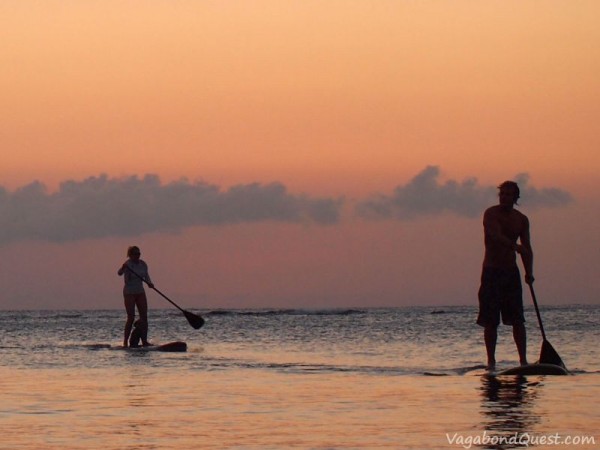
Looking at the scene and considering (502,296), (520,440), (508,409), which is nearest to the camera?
(520,440)

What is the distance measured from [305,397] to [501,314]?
141 inches

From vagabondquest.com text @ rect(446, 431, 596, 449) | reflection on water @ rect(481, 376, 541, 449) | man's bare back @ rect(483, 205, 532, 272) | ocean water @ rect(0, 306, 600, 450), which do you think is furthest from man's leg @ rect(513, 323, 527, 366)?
vagabondquest.com text @ rect(446, 431, 596, 449)

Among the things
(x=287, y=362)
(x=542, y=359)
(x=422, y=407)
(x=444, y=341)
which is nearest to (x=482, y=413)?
(x=422, y=407)

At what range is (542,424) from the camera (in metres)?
7.52

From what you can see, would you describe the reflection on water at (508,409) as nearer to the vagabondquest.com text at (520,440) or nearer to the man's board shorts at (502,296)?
the vagabondquest.com text at (520,440)

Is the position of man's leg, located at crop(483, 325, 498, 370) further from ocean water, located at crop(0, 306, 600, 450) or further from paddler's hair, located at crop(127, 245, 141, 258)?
paddler's hair, located at crop(127, 245, 141, 258)

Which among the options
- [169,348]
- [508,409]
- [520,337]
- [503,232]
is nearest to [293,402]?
[508,409]

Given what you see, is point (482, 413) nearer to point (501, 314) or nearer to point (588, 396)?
point (588, 396)

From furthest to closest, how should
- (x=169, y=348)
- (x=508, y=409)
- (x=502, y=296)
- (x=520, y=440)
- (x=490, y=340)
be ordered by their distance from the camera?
(x=169, y=348), (x=490, y=340), (x=502, y=296), (x=508, y=409), (x=520, y=440)

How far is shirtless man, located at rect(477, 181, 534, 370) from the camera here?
1229cm

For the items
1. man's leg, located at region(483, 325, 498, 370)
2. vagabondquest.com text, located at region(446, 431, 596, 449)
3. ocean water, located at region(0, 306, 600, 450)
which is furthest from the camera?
man's leg, located at region(483, 325, 498, 370)

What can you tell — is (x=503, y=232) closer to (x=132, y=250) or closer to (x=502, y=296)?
(x=502, y=296)

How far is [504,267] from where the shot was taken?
12.4 metres

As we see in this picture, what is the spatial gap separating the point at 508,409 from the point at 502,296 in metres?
4.01
